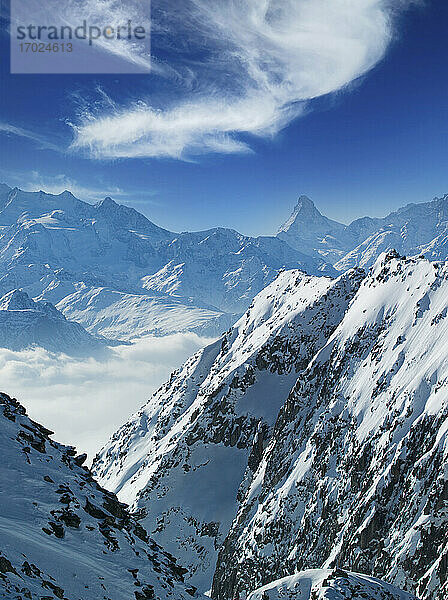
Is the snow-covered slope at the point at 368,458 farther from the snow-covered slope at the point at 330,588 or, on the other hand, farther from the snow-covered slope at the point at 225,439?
the snow-covered slope at the point at 330,588

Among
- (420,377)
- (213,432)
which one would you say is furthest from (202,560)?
(420,377)

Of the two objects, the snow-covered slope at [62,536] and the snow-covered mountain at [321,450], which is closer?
the snow-covered slope at [62,536]

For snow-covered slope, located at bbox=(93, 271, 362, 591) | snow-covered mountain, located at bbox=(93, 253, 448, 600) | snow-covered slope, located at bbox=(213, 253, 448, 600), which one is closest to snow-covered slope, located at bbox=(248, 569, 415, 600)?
snow-covered mountain, located at bbox=(93, 253, 448, 600)

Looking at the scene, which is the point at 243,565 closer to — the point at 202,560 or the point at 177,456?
the point at 202,560

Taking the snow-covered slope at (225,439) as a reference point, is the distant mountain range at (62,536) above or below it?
below

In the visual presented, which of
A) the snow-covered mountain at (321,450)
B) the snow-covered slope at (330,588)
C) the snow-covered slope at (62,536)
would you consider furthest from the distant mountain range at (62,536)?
the snow-covered mountain at (321,450)
